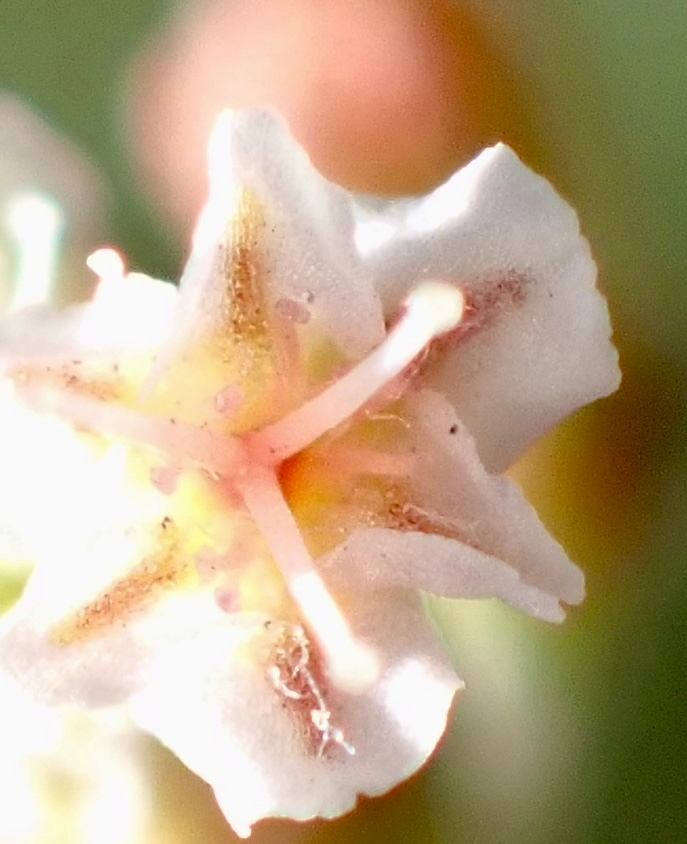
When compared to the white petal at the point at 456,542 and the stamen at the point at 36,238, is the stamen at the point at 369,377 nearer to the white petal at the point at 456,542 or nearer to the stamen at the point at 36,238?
the white petal at the point at 456,542

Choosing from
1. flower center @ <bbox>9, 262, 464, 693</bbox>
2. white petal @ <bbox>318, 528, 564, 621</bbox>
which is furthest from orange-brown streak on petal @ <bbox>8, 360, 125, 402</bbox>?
white petal @ <bbox>318, 528, 564, 621</bbox>

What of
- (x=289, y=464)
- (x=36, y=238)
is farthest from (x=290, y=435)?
(x=36, y=238)

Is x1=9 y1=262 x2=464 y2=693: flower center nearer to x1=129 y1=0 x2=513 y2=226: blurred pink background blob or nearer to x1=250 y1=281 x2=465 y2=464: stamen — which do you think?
x1=250 y1=281 x2=465 y2=464: stamen

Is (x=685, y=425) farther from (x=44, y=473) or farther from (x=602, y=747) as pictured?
(x=44, y=473)

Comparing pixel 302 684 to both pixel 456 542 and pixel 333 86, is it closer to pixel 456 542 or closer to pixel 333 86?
pixel 456 542

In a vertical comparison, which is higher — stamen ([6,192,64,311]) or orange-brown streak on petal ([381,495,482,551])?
stamen ([6,192,64,311])

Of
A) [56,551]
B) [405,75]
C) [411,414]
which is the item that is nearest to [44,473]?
[56,551]

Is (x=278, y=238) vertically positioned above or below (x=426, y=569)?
above
